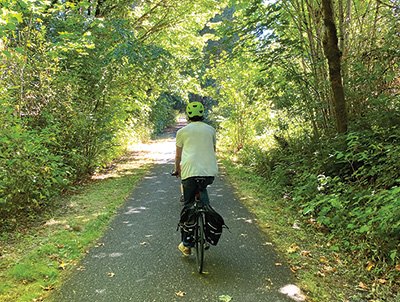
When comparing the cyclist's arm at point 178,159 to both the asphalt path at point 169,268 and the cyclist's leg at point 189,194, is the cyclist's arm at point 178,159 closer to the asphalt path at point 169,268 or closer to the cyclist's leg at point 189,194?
the cyclist's leg at point 189,194

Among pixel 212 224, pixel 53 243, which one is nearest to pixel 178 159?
pixel 212 224

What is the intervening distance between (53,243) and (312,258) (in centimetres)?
399

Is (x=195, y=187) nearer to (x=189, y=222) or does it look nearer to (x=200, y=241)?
(x=189, y=222)

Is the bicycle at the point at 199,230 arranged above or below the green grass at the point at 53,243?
above

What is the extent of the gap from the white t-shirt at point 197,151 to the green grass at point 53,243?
7.01 ft

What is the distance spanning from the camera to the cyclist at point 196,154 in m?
3.60

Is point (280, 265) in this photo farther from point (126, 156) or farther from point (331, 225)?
point (126, 156)

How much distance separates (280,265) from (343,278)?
77 centimetres

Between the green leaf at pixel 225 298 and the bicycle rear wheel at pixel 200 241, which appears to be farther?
the bicycle rear wheel at pixel 200 241

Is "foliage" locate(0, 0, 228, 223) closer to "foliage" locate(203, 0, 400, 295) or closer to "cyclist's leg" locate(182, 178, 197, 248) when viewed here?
"foliage" locate(203, 0, 400, 295)

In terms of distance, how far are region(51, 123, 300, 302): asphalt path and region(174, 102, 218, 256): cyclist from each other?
36.8 inches

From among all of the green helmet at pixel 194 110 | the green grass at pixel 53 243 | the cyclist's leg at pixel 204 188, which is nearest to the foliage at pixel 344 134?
the cyclist's leg at pixel 204 188

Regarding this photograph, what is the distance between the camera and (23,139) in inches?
194

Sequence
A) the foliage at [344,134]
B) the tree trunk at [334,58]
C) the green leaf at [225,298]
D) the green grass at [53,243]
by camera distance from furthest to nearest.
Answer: the tree trunk at [334,58] < the foliage at [344,134] < the green grass at [53,243] < the green leaf at [225,298]
